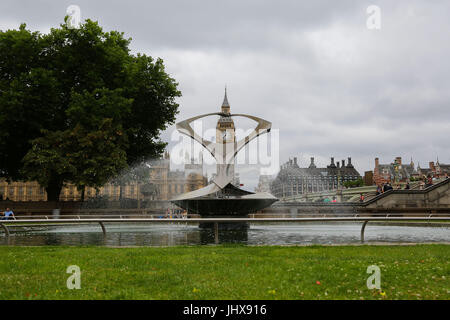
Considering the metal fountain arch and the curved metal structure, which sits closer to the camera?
the curved metal structure

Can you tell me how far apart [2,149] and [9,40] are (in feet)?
28.3

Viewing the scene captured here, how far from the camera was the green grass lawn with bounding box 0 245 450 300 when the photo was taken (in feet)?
15.8

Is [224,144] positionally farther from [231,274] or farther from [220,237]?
[231,274]

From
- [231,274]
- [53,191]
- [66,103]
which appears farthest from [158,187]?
[231,274]

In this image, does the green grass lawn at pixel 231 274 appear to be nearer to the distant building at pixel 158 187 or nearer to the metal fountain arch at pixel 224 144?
the metal fountain arch at pixel 224 144

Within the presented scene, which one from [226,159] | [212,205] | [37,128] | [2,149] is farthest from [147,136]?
[212,205]

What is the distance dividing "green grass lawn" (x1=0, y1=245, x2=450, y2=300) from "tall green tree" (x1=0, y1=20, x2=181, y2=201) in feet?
66.0

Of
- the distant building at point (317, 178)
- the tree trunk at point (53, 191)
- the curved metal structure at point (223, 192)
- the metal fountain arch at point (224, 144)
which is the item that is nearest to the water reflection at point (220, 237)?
the curved metal structure at point (223, 192)

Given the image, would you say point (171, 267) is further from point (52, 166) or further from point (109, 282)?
point (52, 166)

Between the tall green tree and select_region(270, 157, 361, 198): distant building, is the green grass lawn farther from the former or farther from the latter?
select_region(270, 157, 361, 198): distant building

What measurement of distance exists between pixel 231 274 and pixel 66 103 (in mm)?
29523

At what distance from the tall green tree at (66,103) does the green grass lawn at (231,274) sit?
20.1 meters

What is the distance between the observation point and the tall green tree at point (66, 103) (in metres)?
27.7

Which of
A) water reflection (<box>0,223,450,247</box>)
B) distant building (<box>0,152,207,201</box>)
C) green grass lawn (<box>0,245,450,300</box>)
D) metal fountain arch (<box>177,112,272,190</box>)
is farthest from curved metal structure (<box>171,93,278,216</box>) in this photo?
distant building (<box>0,152,207,201</box>)
